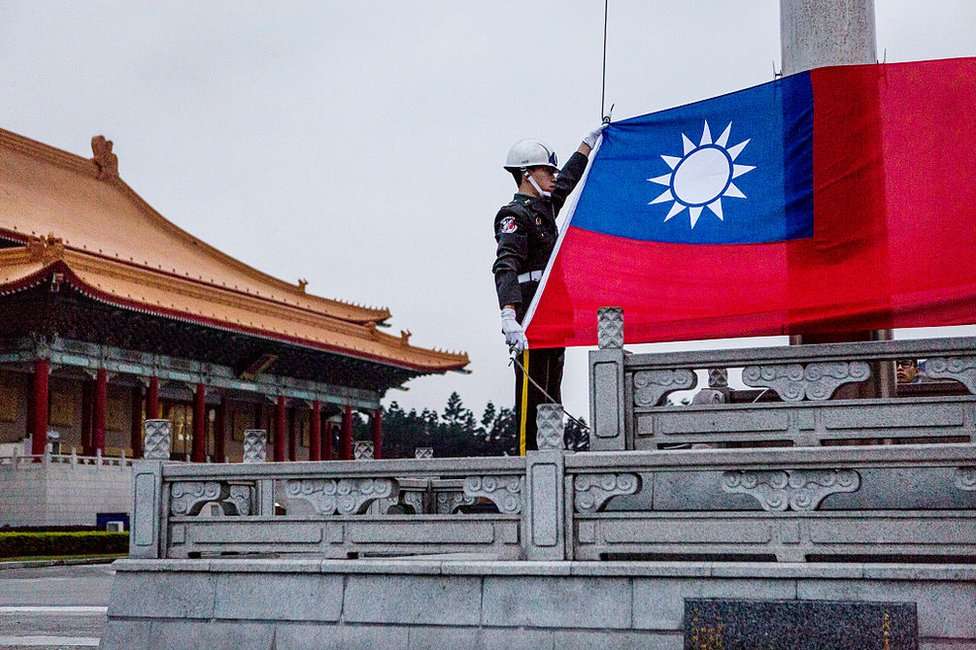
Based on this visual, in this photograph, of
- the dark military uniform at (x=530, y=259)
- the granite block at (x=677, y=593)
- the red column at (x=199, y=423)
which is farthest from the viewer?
the red column at (x=199, y=423)

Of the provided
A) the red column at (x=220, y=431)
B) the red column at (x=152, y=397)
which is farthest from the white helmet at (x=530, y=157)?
the red column at (x=220, y=431)

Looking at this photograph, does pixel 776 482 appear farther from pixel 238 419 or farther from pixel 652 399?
pixel 238 419

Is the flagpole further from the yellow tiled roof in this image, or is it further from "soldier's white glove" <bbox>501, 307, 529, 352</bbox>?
the yellow tiled roof

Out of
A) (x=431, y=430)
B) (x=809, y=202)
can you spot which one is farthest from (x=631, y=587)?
(x=431, y=430)

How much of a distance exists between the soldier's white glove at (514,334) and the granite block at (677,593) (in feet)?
5.53

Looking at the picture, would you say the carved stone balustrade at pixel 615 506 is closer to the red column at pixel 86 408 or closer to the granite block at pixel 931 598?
the granite block at pixel 931 598

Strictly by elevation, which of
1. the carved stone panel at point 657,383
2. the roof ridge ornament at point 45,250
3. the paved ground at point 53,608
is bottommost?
the paved ground at point 53,608

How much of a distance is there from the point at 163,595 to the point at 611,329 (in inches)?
102

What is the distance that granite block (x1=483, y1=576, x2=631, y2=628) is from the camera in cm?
562

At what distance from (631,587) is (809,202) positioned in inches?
93.2

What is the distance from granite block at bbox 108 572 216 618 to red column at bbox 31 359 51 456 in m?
22.2

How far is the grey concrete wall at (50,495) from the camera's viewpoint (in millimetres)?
26125

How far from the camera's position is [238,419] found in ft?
122

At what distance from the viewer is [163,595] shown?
6.45 m
